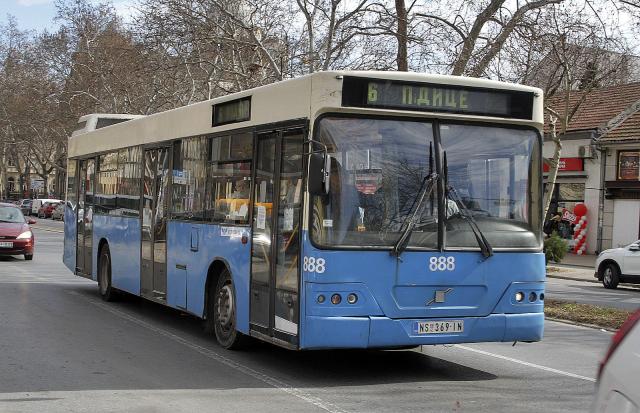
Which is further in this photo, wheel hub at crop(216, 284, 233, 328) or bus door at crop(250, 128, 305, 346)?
wheel hub at crop(216, 284, 233, 328)

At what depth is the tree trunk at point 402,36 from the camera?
67.7ft

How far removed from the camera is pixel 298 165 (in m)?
8.70

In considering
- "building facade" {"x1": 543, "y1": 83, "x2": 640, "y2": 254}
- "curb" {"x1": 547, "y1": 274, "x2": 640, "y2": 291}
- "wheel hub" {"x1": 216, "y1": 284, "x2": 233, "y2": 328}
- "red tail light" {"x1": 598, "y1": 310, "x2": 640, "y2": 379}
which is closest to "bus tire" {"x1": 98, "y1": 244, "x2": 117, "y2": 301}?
"wheel hub" {"x1": 216, "y1": 284, "x2": 233, "y2": 328}

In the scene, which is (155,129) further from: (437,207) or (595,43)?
(595,43)

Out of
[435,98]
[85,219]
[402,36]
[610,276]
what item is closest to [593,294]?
[610,276]

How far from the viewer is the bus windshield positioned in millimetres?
8359

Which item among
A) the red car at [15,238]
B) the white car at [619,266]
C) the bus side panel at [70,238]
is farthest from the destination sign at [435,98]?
the red car at [15,238]

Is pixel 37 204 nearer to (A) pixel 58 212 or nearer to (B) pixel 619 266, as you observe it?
(A) pixel 58 212

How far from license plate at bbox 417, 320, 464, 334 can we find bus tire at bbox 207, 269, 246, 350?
2.30m

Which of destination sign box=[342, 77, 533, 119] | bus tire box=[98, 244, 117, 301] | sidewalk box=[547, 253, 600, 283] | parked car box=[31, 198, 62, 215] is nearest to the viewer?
destination sign box=[342, 77, 533, 119]

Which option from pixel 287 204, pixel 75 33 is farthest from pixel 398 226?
pixel 75 33

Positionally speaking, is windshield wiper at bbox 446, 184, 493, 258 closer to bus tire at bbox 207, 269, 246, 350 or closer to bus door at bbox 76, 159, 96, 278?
bus tire at bbox 207, 269, 246, 350

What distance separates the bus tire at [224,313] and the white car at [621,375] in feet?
22.5

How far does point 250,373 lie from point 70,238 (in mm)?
9714
